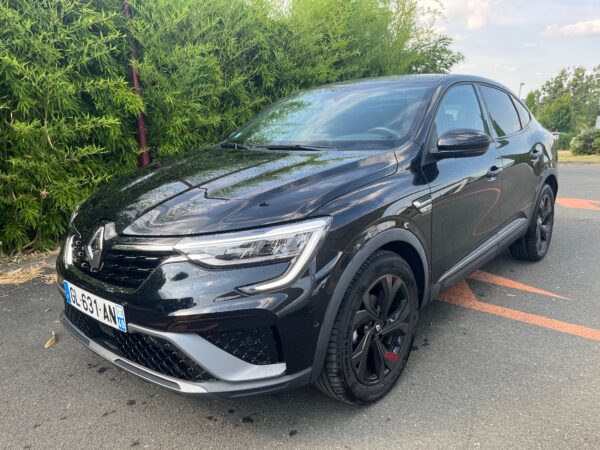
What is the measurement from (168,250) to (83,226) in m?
0.70

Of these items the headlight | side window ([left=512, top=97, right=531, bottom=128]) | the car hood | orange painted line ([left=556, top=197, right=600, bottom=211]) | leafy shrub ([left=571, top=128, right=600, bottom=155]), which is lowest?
leafy shrub ([left=571, top=128, right=600, bottom=155])

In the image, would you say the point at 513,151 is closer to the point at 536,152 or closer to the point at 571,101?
the point at 536,152

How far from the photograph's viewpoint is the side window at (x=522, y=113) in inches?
153

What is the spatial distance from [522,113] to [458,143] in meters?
1.97

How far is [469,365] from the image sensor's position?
2.50 m

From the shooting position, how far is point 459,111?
299 cm

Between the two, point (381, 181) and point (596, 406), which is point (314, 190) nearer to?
point (381, 181)

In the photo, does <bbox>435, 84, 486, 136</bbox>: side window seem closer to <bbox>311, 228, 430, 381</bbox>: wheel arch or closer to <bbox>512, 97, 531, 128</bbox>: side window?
<bbox>311, 228, 430, 381</bbox>: wheel arch

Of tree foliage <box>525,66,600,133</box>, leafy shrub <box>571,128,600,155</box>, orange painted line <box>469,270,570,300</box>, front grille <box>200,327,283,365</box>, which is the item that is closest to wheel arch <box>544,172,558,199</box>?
orange painted line <box>469,270,570,300</box>

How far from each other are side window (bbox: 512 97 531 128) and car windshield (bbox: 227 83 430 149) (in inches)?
60.0

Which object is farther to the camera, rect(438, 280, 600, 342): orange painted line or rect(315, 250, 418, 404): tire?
rect(438, 280, 600, 342): orange painted line

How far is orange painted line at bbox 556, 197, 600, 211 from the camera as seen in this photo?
6.68 m

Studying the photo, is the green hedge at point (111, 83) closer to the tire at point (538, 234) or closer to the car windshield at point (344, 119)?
the car windshield at point (344, 119)

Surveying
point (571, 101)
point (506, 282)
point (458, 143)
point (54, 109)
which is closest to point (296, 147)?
point (458, 143)
